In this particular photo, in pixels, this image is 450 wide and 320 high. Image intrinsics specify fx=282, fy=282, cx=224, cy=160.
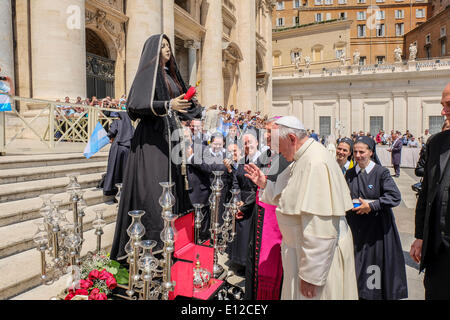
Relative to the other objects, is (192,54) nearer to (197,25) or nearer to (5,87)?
(197,25)

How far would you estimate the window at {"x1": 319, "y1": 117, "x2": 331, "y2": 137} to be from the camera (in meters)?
35.1

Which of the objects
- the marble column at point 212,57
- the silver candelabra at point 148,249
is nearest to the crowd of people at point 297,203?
the silver candelabra at point 148,249

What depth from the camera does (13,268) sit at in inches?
117

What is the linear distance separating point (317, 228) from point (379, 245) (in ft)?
6.12

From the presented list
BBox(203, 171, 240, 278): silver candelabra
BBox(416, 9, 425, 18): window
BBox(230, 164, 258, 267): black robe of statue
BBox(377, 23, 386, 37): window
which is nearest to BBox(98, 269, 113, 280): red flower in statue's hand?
BBox(203, 171, 240, 278): silver candelabra

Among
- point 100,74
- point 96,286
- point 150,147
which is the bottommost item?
point 96,286

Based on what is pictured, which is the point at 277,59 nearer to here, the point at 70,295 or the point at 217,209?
the point at 217,209

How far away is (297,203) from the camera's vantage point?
1919 mm

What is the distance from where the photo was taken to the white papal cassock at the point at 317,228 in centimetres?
184

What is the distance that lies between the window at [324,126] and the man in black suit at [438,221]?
1365 inches

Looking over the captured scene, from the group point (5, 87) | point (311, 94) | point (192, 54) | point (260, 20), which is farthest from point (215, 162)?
point (311, 94)

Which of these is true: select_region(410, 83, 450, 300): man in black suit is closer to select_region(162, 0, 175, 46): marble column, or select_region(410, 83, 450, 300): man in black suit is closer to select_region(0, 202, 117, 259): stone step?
select_region(0, 202, 117, 259): stone step

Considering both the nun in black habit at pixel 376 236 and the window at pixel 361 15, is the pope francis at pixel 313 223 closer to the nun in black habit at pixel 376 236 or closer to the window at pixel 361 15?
the nun in black habit at pixel 376 236

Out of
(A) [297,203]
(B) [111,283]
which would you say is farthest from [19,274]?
(A) [297,203]
